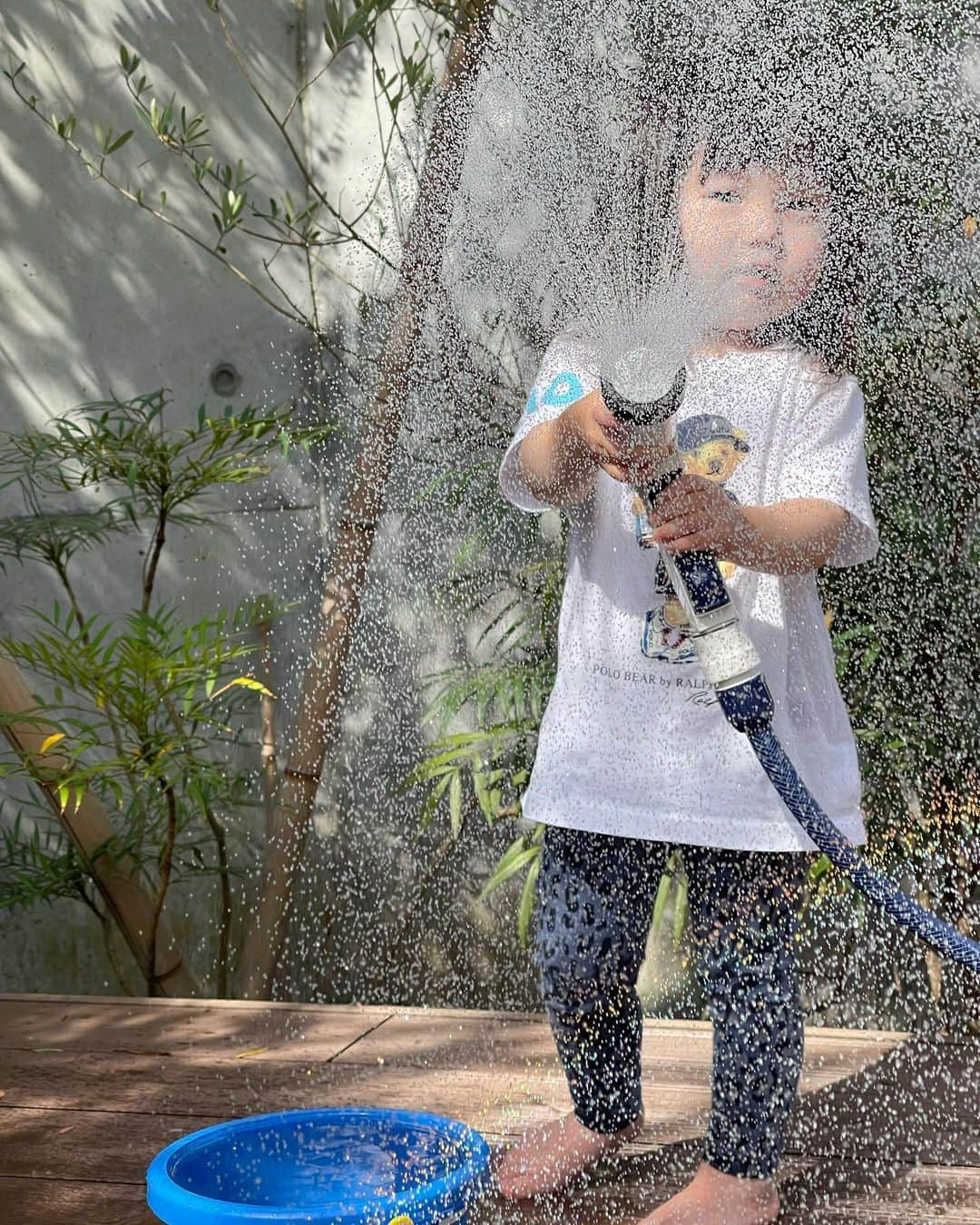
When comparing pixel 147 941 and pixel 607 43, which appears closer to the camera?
pixel 607 43

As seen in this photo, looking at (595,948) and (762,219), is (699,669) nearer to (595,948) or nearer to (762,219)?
(595,948)

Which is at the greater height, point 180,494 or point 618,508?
point 180,494

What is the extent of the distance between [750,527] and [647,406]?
0.70 ft

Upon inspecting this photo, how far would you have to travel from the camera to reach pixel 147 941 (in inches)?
106

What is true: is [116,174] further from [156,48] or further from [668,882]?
[668,882]

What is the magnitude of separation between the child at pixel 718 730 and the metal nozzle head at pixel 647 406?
0.64 feet

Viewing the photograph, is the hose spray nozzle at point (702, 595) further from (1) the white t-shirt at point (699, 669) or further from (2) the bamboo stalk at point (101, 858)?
(2) the bamboo stalk at point (101, 858)

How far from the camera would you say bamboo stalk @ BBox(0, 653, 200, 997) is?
2537 mm

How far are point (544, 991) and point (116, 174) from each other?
6.84ft

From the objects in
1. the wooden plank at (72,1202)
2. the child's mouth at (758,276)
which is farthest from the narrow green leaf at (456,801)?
the child's mouth at (758,276)

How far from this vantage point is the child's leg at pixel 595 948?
160 centimetres

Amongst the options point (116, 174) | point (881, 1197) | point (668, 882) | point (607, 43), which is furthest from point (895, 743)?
point (116, 174)

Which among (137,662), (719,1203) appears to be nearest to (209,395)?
(137,662)

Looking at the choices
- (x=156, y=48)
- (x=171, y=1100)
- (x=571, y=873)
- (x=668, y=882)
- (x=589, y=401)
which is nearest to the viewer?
(x=589, y=401)
